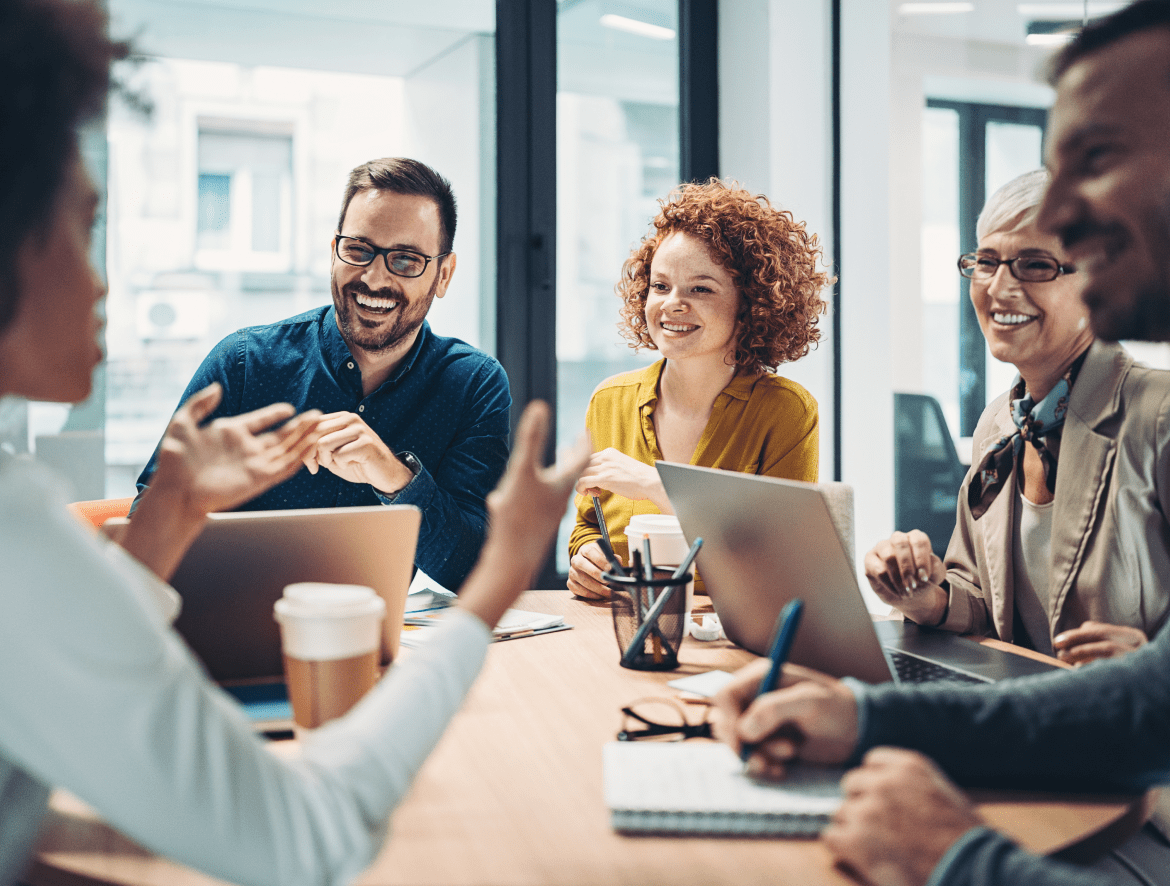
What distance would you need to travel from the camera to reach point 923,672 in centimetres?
132

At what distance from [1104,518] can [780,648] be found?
2.93 feet

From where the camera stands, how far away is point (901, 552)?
1576 millimetres

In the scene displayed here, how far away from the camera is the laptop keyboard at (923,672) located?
50.3 inches

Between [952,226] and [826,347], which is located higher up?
[952,226]

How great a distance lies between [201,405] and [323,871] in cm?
60

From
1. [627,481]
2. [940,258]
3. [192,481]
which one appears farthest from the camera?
[940,258]

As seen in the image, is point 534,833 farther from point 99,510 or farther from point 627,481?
point 99,510

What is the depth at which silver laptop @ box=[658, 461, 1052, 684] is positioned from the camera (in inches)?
43.3

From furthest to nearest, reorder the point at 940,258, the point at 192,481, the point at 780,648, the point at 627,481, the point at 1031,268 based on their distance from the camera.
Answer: the point at 940,258, the point at 627,481, the point at 1031,268, the point at 192,481, the point at 780,648

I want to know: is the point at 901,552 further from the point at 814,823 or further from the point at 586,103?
the point at 586,103

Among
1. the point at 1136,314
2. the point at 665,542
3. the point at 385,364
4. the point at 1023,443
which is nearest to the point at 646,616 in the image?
the point at 665,542

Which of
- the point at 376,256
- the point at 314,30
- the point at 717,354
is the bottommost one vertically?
the point at 717,354

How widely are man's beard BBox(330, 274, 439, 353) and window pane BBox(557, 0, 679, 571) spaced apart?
111 centimetres

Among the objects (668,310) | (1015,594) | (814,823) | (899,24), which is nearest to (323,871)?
(814,823)
